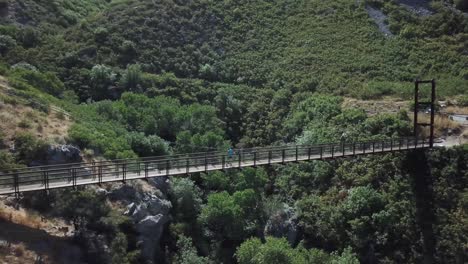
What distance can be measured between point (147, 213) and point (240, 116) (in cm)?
2290

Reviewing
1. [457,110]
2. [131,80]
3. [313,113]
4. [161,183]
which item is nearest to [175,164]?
[161,183]

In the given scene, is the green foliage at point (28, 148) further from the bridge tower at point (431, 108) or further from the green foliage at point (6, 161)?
the bridge tower at point (431, 108)

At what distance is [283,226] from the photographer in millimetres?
41281

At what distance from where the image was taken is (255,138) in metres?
55.4

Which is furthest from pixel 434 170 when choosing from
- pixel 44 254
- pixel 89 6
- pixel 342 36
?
pixel 89 6

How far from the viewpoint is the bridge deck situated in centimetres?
3114

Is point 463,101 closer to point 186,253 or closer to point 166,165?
point 186,253

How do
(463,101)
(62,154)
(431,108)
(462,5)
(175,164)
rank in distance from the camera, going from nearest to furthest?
(175,164)
(62,154)
(431,108)
(463,101)
(462,5)

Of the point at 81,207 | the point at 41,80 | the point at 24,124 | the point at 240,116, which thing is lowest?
the point at 81,207

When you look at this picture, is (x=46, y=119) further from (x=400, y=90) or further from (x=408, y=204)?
(x=400, y=90)

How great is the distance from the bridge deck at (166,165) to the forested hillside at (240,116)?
6.38ft

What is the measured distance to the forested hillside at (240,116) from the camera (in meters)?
37.6

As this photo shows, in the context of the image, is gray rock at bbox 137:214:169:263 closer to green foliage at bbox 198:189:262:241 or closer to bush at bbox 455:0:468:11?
green foliage at bbox 198:189:262:241

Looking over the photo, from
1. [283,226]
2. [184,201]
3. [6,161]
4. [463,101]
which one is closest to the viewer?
[6,161]
